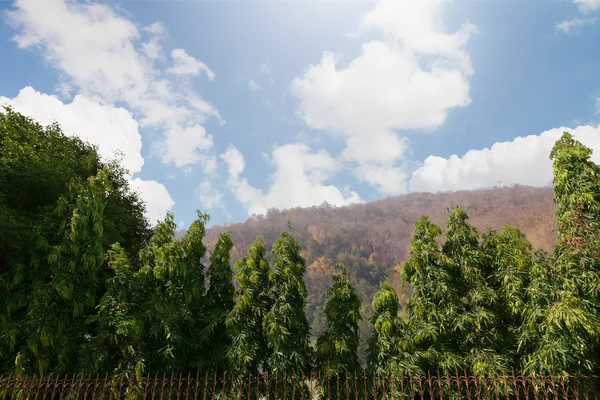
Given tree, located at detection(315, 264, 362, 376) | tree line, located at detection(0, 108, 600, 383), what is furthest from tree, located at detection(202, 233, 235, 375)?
tree, located at detection(315, 264, 362, 376)

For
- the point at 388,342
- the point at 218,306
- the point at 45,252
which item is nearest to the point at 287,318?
the point at 218,306

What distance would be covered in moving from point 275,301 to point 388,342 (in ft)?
10.7

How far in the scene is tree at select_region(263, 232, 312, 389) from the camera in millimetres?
10000

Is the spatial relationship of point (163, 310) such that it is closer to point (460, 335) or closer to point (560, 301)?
point (460, 335)

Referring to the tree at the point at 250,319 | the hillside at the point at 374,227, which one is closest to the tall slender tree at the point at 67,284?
the tree at the point at 250,319

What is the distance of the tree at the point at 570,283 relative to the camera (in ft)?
28.7

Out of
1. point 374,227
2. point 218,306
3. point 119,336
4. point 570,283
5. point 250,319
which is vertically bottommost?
point 119,336

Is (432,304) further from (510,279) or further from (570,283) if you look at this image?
(570,283)

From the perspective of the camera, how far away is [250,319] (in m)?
10.5

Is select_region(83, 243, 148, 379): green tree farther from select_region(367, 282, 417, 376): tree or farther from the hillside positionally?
the hillside

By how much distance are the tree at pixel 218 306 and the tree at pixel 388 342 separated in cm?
412

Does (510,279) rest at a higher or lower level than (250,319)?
higher

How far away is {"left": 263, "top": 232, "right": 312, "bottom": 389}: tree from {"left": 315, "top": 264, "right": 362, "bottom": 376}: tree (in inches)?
21.5

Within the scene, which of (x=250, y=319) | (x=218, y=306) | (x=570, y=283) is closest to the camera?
(x=570, y=283)
